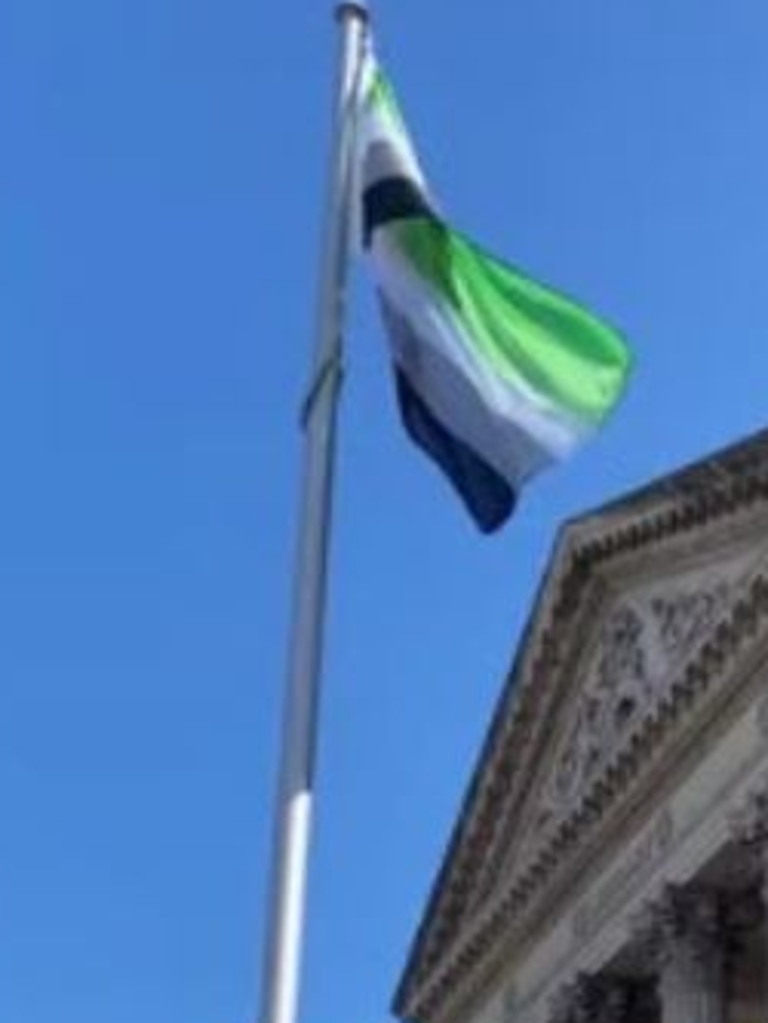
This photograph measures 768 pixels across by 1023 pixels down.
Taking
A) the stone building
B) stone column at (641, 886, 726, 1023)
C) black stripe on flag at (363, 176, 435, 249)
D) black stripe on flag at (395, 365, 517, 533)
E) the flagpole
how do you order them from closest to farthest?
the flagpole
black stripe on flag at (395, 365, 517, 533)
black stripe on flag at (363, 176, 435, 249)
the stone building
stone column at (641, 886, 726, 1023)

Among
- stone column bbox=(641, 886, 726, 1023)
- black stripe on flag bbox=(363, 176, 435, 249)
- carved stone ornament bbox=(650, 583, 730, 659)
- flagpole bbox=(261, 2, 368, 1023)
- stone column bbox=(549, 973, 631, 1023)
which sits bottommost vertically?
flagpole bbox=(261, 2, 368, 1023)

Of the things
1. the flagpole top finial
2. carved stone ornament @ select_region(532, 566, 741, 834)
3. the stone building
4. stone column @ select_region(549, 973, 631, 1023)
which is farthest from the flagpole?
stone column @ select_region(549, 973, 631, 1023)

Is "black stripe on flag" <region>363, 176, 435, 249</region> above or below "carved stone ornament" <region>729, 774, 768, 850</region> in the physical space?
below

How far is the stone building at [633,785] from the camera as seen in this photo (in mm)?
31875

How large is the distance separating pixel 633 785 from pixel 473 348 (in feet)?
62.9

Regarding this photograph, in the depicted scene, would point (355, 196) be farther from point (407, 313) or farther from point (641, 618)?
point (641, 618)

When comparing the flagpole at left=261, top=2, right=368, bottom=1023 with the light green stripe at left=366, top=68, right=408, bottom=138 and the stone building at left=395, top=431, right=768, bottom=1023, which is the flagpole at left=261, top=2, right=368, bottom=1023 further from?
the stone building at left=395, top=431, right=768, bottom=1023

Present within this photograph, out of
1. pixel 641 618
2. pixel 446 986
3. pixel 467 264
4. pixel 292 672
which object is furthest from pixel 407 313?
pixel 446 986

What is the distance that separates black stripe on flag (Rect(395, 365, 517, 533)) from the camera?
1555 cm

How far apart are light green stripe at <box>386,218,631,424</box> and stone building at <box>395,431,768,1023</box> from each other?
583 inches

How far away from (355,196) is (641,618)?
758 inches

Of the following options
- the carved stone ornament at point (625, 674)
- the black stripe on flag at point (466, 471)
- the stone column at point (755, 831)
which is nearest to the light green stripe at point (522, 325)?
the black stripe on flag at point (466, 471)

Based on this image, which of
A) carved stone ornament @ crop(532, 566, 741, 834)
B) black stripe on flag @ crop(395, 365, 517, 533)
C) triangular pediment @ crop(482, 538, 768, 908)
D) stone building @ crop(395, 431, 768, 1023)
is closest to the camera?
black stripe on flag @ crop(395, 365, 517, 533)

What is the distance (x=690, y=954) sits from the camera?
32812 mm
